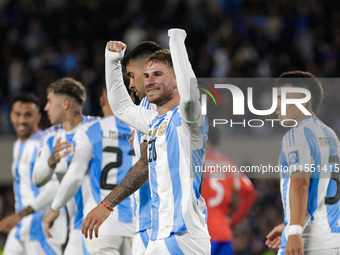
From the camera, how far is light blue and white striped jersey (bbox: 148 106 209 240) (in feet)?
14.6

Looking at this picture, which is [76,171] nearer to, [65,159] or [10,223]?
[65,159]

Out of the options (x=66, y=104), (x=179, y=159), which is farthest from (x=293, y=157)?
(x=66, y=104)

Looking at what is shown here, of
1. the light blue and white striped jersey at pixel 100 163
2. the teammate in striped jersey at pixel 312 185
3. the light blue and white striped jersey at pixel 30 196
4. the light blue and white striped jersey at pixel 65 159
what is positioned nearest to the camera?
the teammate in striped jersey at pixel 312 185

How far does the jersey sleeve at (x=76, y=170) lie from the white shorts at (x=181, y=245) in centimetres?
215

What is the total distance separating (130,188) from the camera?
5.11m

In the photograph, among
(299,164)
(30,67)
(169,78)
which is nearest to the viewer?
(169,78)

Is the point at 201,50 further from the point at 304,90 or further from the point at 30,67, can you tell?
the point at 304,90

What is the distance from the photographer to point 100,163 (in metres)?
6.54

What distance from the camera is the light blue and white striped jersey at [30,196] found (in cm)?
773

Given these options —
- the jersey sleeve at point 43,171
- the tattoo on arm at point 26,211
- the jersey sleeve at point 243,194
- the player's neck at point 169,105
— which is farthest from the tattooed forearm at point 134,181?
the jersey sleeve at point 243,194

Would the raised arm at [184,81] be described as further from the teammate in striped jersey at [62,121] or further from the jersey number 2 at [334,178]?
the teammate in striped jersey at [62,121]

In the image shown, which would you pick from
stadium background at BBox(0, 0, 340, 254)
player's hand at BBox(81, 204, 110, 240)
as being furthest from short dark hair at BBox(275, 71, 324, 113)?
stadium background at BBox(0, 0, 340, 254)

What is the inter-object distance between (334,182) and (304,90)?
80 centimetres

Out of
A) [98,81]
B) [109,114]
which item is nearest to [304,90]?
[109,114]
